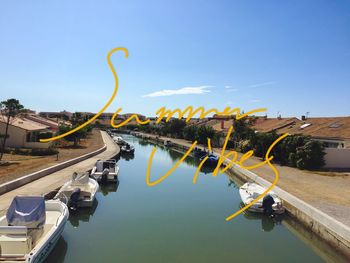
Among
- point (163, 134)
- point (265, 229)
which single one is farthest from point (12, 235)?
point (163, 134)

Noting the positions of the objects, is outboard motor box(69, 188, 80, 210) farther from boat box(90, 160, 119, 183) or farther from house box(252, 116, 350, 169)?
house box(252, 116, 350, 169)

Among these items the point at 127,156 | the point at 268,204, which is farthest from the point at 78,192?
the point at 127,156

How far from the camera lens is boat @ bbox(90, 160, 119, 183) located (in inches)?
923

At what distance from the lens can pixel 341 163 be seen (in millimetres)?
27969

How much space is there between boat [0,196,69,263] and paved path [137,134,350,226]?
11.9 metres

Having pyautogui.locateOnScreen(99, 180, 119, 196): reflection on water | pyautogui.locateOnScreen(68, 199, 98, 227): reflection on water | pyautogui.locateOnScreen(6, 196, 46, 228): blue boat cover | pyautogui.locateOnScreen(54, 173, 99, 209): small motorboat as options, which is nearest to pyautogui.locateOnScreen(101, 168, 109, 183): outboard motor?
pyautogui.locateOnScreen(99, 180, 119, 196): reflection on water

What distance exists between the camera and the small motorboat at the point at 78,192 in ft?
51.8

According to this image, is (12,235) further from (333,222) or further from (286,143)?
(286,143)

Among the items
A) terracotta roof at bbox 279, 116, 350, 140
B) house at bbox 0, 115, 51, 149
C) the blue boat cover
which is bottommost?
the blue boat cover

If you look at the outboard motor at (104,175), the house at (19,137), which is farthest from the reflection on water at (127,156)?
the outboard motor at (104,175)

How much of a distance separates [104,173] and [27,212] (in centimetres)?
1251

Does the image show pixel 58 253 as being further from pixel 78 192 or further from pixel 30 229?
pixel 78 192

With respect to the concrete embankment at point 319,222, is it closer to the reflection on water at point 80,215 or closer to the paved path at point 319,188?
the paved path at point 319,188

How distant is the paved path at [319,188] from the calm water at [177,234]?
188 cm
